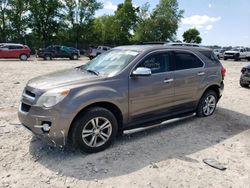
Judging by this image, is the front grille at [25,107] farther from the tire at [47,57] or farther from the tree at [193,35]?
the tree at [193,35]

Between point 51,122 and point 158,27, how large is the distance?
4882 cm

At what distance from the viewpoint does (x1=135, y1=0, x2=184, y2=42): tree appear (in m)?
50.6

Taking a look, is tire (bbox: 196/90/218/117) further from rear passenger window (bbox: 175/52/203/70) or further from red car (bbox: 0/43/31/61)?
red car (bbox: 0/43/31/61)

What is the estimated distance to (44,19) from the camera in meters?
42.9

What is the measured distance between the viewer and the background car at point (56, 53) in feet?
90.3

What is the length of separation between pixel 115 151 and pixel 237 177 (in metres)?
1.89

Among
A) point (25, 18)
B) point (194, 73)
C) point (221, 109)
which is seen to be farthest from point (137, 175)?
point (25, 18)

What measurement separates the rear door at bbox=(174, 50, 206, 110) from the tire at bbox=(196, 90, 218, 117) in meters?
0.29

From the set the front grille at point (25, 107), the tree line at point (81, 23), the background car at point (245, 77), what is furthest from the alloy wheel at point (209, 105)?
the tree line at point (81, 23)

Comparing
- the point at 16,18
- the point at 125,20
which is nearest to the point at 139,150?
the point at 16,18

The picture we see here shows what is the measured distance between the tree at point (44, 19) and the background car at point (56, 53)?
1419cm

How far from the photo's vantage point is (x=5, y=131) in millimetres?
5328

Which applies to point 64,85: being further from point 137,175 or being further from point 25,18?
point 25,18

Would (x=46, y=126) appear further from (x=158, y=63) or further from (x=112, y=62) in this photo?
(x=158, y=63)
